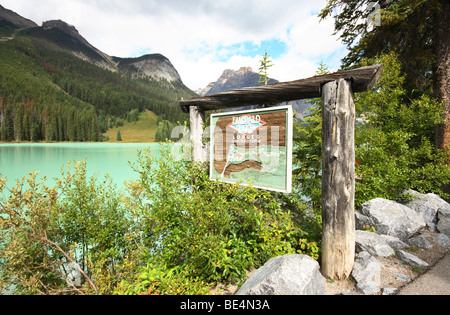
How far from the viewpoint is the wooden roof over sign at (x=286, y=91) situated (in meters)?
3.00

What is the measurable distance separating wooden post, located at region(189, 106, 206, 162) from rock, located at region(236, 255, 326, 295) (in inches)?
109

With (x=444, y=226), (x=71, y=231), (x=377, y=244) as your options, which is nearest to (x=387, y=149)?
(x=444, y=226)

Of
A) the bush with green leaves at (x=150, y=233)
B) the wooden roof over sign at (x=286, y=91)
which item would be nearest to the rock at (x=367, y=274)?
the bush with green leaves at (x=150, y=233)

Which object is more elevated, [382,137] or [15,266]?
[382,137]

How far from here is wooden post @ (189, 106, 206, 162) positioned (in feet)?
15.7

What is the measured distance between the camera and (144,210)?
12.2 feet

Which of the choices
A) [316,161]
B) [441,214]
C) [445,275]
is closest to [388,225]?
[445,275]

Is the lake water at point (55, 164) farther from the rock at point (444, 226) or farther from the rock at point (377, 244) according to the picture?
the rock at point (444, 226)

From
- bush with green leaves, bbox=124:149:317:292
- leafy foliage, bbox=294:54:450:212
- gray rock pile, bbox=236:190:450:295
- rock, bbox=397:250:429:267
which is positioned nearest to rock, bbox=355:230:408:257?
gray rock pile, bbox=236:190:450:295

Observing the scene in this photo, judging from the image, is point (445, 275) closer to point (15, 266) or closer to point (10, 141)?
point (15, 266)

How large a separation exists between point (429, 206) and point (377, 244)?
3.10 meters

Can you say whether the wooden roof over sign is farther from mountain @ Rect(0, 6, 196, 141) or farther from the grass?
the grass

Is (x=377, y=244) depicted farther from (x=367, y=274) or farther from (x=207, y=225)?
→ (x=207, y=225)
